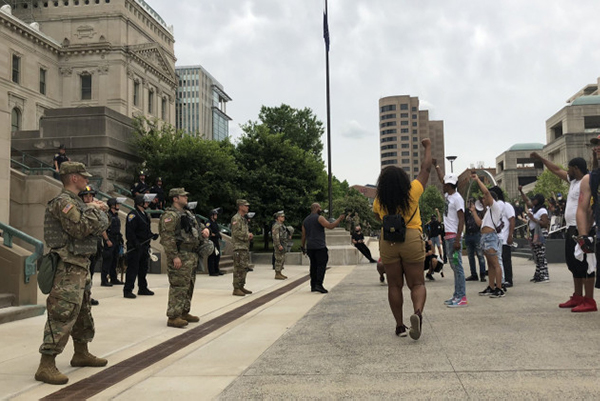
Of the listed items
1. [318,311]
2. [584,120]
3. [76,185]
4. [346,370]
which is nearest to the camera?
[346,370]

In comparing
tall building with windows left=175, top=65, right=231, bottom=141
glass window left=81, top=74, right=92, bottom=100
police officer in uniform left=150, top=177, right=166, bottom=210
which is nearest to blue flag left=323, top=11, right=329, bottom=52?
police officer in uniform left=150, top=177, right=166, bottom=210

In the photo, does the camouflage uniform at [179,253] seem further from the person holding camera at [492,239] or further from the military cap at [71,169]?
the person holding camera at [492,239]

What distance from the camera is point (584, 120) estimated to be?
8688 cm

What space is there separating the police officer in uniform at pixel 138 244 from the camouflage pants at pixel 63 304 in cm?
611

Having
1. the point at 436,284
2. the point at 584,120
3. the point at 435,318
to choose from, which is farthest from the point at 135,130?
the point at 584,120

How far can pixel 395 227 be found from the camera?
18.9ft

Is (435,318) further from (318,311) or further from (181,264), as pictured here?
(181,264)

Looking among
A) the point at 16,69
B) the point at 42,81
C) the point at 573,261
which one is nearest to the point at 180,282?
the point at 573,261

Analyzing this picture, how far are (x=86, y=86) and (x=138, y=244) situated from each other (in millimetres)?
44772

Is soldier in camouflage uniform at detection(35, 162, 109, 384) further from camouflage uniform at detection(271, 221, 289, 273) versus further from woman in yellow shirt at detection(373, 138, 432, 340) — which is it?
camouflage uniform at detection(271, 221, 289, 273)

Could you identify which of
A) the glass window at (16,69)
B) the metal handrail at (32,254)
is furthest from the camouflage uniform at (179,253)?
the glass window at (16,69)

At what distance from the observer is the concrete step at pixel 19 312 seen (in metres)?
7.37

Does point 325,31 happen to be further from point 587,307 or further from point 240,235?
point 587,307

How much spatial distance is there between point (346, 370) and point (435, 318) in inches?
116
